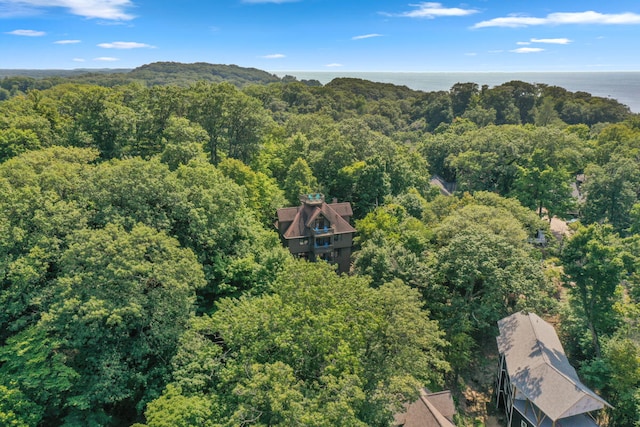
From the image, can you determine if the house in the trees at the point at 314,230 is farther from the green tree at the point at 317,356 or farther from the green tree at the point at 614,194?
the green tree at the point at 614,194

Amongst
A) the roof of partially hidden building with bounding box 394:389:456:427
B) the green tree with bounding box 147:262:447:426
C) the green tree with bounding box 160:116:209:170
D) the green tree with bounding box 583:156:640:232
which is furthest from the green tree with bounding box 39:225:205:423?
the green tree with bounding box 583:156:640:232

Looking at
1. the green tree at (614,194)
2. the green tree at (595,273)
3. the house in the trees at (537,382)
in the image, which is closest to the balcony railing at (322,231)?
the house in the trees at (537,382)

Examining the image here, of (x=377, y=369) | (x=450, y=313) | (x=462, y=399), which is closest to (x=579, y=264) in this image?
(x=450, y=313)

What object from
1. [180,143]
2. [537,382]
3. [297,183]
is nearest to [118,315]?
[180,143]

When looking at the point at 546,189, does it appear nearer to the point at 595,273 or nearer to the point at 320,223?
the point at 595,273

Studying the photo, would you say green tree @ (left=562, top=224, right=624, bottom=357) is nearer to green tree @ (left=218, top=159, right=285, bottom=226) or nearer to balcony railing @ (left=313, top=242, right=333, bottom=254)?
balcony railing @ (left=313, top=242, right=333, bottom=254)
